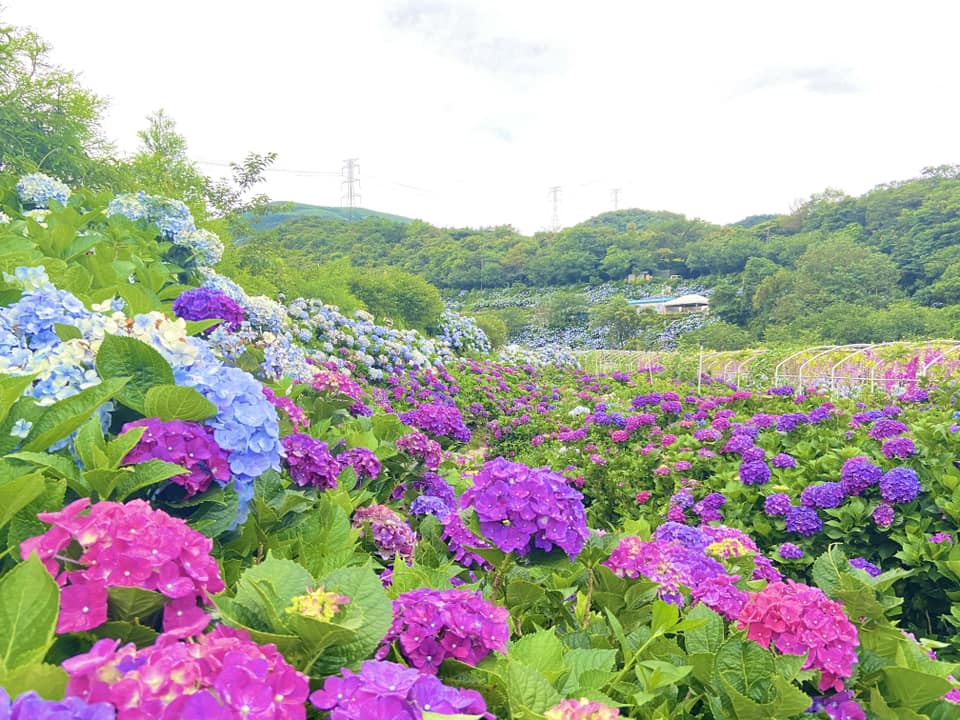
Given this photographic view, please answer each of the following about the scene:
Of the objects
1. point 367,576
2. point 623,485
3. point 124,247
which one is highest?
point 124,247

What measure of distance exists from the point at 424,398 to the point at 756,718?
6718 millimetres

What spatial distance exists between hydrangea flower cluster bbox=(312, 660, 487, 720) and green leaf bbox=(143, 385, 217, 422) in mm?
618

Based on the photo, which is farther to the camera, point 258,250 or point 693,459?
point 258,250

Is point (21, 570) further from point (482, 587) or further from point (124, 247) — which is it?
point (124, 247)

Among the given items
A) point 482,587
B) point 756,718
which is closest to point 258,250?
point 482,587

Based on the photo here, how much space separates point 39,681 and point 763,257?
44640 millimetres

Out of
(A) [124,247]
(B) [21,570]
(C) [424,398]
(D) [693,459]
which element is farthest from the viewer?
(C) [424,398]

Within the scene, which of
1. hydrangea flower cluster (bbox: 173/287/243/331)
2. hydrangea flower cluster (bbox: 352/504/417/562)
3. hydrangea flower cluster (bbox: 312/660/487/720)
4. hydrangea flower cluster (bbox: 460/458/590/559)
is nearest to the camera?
hydrangea flower cluster (bbox: 312/660/487/720)

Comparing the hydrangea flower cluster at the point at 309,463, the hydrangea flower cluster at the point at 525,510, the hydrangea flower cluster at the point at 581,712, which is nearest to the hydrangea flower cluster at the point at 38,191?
the hydrangea flower cluster at the point at 309,463

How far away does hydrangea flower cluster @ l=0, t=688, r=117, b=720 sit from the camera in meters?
0.53

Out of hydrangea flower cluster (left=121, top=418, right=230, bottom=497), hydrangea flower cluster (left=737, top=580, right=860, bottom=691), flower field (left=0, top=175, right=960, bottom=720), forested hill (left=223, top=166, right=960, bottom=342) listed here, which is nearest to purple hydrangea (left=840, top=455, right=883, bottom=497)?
flower field (left=0, top=175, right=960, bottom=720)

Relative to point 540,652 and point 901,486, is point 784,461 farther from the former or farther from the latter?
point 540,652

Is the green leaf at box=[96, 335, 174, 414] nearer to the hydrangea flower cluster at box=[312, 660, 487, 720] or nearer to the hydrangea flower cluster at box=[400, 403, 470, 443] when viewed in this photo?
the hydrangea flower cluster at box=[312, 660, 487, 720]

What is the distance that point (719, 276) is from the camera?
149ft
